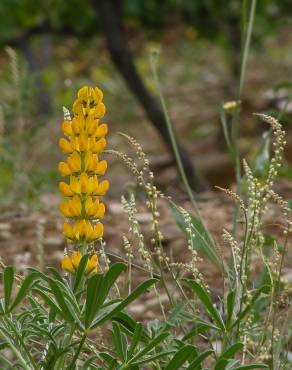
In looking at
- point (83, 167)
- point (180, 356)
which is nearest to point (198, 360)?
point (180, 356)

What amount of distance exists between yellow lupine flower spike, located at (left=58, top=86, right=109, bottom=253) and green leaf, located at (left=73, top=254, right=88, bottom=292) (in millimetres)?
43

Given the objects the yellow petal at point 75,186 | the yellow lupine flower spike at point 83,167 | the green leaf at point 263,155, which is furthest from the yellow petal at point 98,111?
the green leaf at point 263,155

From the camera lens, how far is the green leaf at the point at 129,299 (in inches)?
50.6

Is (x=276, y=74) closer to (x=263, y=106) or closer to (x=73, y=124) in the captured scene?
(x=263, y=106)

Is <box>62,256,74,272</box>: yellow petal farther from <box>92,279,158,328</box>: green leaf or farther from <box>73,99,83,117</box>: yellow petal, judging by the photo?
<box>73,99,83,117</box>: yellow petal

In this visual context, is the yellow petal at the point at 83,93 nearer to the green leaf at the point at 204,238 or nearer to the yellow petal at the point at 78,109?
the yellow petal at the point at 78,109

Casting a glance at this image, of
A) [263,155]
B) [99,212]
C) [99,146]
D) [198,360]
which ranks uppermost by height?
[263,155]

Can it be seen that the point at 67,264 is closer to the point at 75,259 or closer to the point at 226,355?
the point at 75,259

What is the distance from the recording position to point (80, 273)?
136 cm

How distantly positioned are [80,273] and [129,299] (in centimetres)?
10

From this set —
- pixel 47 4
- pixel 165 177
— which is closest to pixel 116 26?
pixel 47 4

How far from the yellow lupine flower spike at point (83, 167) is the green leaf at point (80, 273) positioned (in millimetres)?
43

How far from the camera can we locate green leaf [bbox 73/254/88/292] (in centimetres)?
133

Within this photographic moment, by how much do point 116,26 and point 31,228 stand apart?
3.23m
